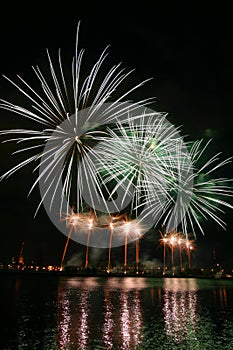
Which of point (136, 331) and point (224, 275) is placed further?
point (224, 275)

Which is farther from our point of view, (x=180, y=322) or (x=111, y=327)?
(x=180, y=322)

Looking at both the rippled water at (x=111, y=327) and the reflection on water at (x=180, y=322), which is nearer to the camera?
the rippled water at (x=111, y=327)

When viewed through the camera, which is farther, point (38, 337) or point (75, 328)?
point (75, 328)

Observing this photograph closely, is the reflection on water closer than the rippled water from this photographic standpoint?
No

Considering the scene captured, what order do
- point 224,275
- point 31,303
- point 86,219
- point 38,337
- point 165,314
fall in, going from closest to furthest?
point 38,337
point 165,314
point 31,303
point 86,219
point 224,275

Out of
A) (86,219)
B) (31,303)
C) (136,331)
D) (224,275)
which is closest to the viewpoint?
(136,331)

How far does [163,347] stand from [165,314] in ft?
25.1

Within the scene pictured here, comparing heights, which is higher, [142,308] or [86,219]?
[86,219]

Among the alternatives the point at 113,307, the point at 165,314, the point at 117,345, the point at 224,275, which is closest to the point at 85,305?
the point at 113,307

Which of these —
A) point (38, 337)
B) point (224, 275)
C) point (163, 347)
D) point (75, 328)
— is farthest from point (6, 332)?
point (224, 275)

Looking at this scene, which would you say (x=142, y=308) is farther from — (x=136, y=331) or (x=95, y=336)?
(x=95, y=336)

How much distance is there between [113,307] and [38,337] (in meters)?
9.11

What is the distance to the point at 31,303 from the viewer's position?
75.4 feet

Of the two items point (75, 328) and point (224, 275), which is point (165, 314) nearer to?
point (75, 328)
